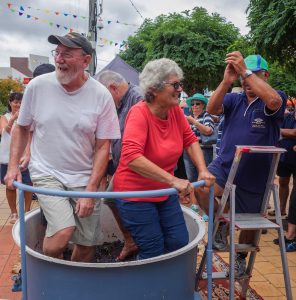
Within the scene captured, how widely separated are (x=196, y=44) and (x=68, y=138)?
12235 mm

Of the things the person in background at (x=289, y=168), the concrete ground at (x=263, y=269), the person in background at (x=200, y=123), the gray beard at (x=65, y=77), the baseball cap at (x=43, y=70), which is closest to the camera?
the gray beard at (x=65, y=77)

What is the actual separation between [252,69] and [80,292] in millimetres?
1864

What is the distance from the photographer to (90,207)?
2348mm

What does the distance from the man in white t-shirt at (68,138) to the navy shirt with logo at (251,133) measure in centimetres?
87

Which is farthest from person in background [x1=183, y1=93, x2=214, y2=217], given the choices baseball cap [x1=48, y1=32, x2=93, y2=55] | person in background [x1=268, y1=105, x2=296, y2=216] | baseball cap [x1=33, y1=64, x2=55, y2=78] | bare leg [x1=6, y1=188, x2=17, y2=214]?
baseball cap [x1=48, y1=32, x2=93, y2=55]

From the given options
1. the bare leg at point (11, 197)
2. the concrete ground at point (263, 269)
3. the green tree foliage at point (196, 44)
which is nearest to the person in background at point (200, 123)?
the concrete ground at point (263, 269)

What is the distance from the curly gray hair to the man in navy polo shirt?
457 mm

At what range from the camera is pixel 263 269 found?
3.69 m

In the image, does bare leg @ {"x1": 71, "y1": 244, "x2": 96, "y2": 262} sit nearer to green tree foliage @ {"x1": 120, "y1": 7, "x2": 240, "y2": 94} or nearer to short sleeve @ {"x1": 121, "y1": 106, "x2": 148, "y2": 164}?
short sleeve @ {"x1": 121, "y1": 106, "x2": 148, "y2": 164}

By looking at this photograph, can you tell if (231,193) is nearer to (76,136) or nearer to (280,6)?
(76,136)

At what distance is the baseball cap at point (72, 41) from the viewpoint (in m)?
2.35

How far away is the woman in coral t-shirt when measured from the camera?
2.29m

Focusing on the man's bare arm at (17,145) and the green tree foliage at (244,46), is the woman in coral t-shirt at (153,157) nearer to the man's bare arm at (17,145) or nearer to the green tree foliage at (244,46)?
the man's bare arm at (17,145)

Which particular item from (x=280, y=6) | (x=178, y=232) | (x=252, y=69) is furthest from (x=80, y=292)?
(x=280, y=6)
